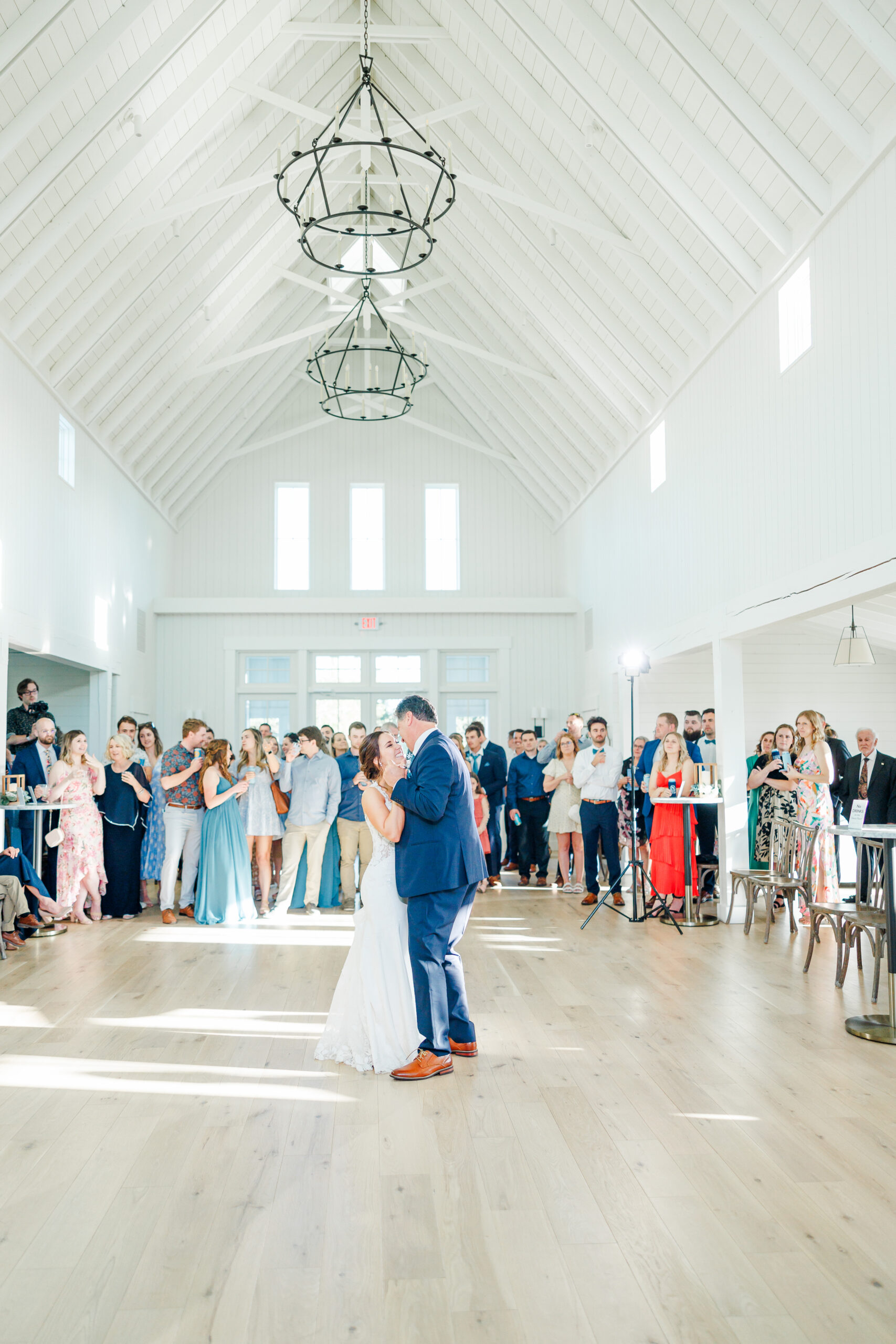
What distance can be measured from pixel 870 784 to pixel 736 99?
196 inches

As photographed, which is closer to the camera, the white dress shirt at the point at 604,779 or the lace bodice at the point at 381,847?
the lace bodice at the point at 381,847

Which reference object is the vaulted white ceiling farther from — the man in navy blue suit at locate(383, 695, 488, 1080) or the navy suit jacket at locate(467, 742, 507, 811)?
the man in navy blue suit at locate(383, 695, 488, 1080)

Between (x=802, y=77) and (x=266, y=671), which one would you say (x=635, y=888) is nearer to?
(x=802, y=77)

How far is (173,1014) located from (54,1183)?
2039mm

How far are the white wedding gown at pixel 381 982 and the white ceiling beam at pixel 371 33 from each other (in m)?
7.05

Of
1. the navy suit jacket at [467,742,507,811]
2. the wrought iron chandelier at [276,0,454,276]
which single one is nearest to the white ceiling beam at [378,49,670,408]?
the wrought iron chandelier at [276,0,454,276]

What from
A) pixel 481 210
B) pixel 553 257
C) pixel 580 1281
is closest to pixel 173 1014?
pixel 580 1281

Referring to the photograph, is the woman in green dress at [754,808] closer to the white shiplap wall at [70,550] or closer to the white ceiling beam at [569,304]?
the white ceiling beam at [569,304]

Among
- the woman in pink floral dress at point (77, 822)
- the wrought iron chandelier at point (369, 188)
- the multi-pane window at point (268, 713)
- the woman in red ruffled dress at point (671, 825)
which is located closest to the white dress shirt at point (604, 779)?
the woman in red ruffled dress at point (671, 825)

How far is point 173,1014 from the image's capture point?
16.8ft

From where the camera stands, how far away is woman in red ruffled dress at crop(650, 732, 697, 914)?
26.7 feet

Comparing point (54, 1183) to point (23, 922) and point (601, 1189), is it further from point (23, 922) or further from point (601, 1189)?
point (23, 922)

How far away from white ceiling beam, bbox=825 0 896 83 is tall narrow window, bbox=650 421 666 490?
4.93 meters

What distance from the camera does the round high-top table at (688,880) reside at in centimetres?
775
